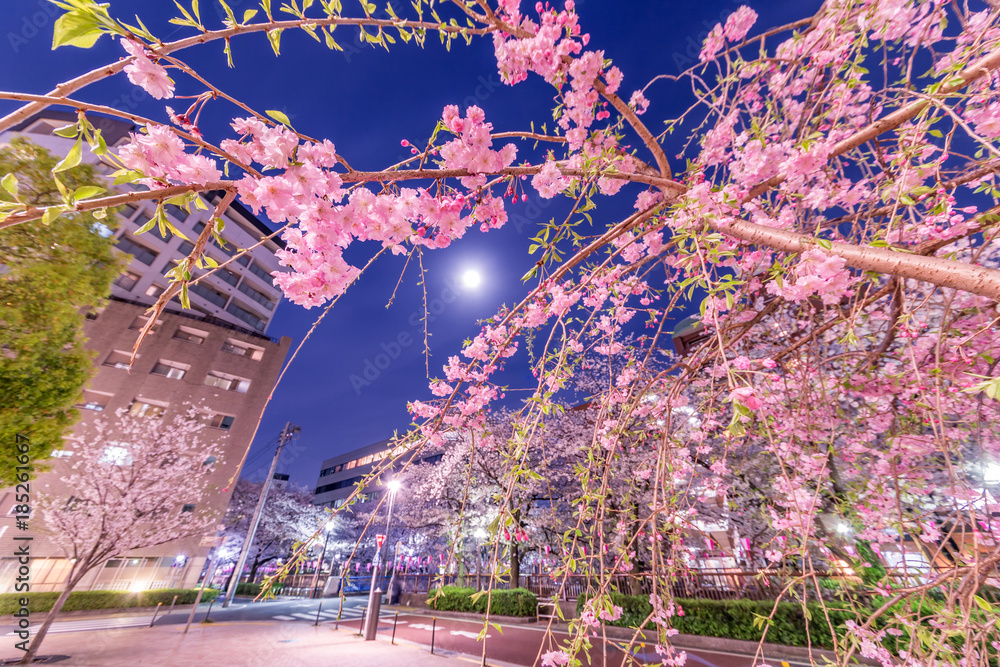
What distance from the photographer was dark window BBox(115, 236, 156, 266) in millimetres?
20891

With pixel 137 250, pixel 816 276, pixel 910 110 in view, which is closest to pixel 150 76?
pixel 816 276

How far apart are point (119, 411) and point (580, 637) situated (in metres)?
21.6

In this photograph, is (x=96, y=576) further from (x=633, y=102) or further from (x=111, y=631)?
(x=633, y=102)

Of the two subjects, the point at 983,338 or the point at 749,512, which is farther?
the point at 749,512

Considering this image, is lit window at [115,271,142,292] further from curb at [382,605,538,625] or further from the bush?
curb at [382,605,538,625]

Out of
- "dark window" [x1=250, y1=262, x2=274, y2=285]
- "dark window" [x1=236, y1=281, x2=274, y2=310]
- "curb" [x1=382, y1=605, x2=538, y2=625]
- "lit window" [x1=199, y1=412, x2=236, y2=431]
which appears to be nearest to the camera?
"curb" [x1=382, y1=605, x2=538, y2=625]

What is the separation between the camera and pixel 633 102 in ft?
11.9

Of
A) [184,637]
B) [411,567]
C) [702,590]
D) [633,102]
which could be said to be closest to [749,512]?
[702,590]

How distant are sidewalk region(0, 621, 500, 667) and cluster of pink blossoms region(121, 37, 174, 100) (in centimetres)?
972

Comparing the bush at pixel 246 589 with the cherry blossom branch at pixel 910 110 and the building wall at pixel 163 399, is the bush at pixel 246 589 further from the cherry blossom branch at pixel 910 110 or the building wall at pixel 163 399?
the cherry blossom branch at pixel 910 110

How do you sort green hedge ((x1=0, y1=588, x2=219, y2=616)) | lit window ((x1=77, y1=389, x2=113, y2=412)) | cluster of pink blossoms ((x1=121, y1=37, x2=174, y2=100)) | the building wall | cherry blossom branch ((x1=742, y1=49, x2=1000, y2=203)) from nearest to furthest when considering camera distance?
cluster of pink blossoms ((x1=121, y1=37, x2=174, y2=100)) → cherry blossom branch ((x1=742, y1=49, x2=1000, y2=203)) → green hedge ((x1=0, y1=588, x2=219, y2=616)) → the building wall → lit window ((x1=77, y1=389, x2=113, y2=412))

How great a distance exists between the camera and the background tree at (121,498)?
30.0 ft

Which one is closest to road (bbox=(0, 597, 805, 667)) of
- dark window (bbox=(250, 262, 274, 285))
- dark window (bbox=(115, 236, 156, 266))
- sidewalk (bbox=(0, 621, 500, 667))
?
sidewalk (bbox=(0, 621, 500, 667))

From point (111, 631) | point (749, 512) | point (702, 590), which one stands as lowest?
point (111, 631)
